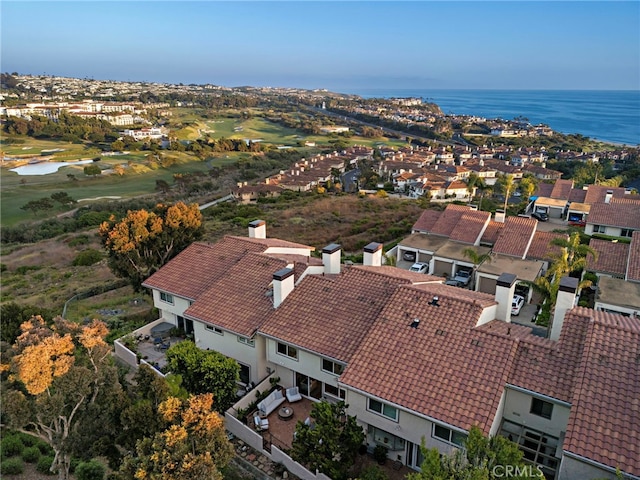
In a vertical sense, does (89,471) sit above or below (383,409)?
below

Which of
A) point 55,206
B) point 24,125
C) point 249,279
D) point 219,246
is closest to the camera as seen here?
point 249,279

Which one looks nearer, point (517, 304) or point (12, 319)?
point (12, 319)

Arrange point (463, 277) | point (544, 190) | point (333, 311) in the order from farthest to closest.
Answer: point (544, 190) → point (463, 277) → point (333, 311)

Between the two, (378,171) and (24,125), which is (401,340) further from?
(24,125)

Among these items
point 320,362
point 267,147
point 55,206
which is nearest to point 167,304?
point 320,362

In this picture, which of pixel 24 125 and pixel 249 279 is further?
pixel 24 125

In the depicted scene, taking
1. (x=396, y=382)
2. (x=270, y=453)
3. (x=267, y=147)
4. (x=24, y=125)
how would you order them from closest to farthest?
(x=396, y=382)
(x=270, y=453)
(x=24, y=125)
(x=267, y=147)

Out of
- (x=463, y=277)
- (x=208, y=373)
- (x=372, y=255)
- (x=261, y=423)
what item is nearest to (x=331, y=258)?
(x=372, y=255)

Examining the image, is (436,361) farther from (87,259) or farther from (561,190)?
(561,190)
